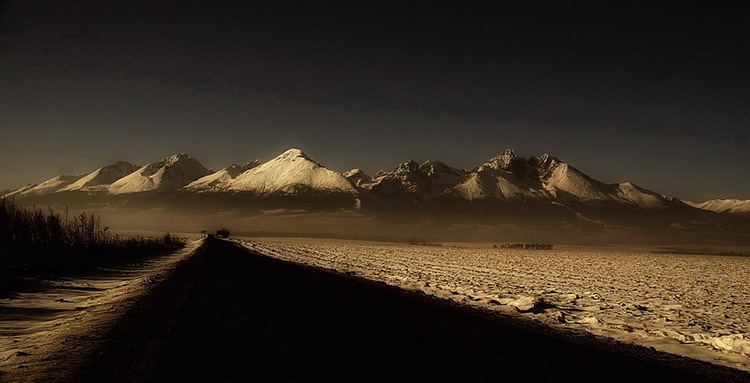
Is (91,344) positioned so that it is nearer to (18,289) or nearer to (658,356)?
(658,356)

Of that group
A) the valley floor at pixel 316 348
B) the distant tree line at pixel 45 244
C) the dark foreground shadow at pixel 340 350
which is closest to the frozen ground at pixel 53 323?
the valley floor at pixel 316 348

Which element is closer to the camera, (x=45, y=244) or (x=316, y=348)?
(x=316, y=348)

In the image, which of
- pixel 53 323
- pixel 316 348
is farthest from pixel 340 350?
pixel 53 323

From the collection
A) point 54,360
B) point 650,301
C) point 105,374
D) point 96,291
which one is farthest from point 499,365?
point 96,291

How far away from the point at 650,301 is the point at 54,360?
60.3 ft

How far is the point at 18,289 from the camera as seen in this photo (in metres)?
17.6

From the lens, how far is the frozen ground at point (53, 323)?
7.34m

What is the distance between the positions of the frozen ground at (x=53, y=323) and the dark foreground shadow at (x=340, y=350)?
0.50 m

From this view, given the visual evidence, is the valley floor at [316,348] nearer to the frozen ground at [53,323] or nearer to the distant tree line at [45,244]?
the frozen ground at [53,323]

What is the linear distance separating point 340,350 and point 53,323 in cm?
806

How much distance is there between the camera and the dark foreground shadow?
261 inches

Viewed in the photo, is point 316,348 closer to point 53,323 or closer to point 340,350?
point 340,350

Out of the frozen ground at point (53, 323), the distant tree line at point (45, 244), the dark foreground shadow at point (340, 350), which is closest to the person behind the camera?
the dark foreground shadow at point (340, 350)

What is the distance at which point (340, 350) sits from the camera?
7.80 meters
